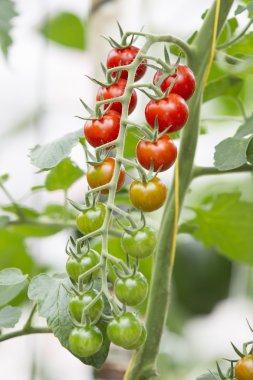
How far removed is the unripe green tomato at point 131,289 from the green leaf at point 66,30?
4.25 ft

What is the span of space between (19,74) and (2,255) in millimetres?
1833

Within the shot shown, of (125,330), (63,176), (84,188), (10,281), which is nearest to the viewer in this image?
(125,330)

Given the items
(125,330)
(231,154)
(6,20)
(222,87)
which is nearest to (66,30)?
(6,20)

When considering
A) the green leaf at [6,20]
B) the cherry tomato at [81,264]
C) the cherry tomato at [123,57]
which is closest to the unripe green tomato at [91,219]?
the cherry tomato at [81,264]

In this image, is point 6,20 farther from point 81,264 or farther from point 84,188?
point 84,188

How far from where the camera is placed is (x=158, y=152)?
573 mm

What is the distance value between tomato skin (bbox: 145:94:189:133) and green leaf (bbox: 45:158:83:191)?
27cm

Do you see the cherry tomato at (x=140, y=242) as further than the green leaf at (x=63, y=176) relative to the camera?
No

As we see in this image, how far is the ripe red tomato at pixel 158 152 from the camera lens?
0.57 metres

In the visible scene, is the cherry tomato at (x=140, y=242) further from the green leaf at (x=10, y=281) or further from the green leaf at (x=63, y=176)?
the green leaf at (x=63, y=176)

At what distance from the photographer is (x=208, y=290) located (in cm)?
156

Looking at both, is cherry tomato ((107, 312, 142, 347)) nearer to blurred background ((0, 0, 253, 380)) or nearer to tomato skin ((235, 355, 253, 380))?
tomato skin ((235, 355, 253, 380))

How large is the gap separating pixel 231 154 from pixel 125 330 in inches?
10.0

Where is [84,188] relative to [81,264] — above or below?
below
